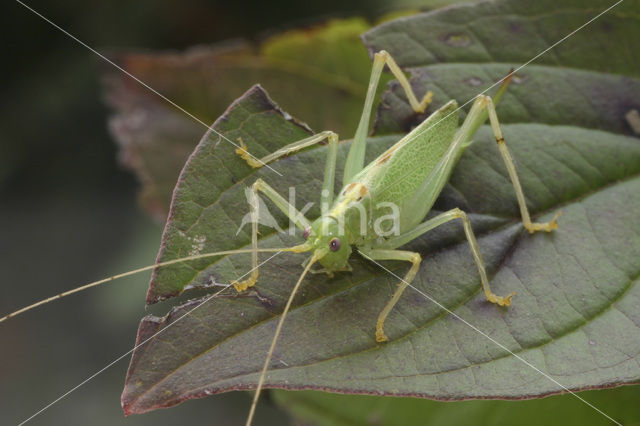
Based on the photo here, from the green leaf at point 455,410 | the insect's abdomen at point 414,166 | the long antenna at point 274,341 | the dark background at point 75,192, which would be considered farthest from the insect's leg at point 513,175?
the dark background at point 75,192

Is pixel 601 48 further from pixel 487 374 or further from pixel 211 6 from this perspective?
pixel 211 6

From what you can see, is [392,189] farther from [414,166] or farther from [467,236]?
[467,236]

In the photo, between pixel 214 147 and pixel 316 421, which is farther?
pixel 316 421

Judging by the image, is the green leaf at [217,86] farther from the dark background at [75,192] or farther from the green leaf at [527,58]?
the dark background at [75,192]

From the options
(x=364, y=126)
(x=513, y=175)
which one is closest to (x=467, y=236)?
(x=513, y=175)

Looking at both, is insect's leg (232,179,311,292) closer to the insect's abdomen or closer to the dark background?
the insect's abdomen

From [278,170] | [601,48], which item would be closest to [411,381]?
[278,170]
